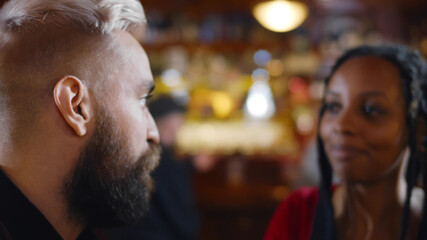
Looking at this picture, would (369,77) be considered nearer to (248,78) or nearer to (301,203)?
(301,203)

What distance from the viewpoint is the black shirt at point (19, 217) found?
763mm

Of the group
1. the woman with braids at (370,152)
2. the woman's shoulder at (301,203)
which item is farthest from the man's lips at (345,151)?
the woman's shoulder at (301,203)

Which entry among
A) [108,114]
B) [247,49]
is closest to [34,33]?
[108,114]

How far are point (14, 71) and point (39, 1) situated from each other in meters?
0.16

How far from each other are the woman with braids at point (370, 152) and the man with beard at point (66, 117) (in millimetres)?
572

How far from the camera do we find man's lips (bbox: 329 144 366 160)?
1.06 metres

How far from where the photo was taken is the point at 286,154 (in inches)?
191

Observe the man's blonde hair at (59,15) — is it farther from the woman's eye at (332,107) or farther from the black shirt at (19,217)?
the woman's eye at (332,107)

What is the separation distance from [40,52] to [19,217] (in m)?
0.34

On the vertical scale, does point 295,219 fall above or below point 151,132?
below

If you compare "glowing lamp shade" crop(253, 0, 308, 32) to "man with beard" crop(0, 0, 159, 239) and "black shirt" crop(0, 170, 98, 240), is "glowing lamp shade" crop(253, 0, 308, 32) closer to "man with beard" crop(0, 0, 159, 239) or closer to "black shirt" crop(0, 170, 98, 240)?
"man with beard" crop(0, 0, 159, 239)

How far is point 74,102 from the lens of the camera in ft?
2.71

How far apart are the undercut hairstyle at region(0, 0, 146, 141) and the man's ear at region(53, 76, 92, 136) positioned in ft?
0.06

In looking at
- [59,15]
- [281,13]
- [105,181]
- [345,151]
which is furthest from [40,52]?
A: [281,13]
